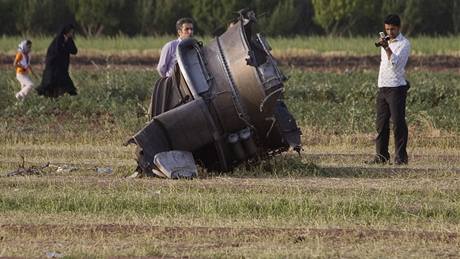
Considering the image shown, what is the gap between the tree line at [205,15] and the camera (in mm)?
66256

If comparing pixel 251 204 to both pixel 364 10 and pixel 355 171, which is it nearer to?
pixel 355 171

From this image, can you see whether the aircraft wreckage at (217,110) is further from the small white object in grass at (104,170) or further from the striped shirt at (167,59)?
the striped shirt at (167,59)

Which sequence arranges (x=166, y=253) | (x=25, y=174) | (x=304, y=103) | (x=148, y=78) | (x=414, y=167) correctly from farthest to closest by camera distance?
(x=148, y=78) → (x=304, y=103) → (x=414, y=167) → (x=25, y=174) → (x=166, y=253)

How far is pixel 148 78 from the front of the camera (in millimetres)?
30516

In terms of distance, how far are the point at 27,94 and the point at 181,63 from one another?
11506 millimetres

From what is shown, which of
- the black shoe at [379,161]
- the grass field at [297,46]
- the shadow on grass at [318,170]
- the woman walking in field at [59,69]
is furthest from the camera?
the grass field at [297,46]

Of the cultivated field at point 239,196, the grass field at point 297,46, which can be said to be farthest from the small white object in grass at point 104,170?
the grass field at point 297,46

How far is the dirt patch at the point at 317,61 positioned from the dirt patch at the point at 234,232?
99.1 ft

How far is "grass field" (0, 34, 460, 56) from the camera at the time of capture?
50.7m

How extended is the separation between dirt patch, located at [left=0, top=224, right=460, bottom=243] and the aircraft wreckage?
3.60 meters

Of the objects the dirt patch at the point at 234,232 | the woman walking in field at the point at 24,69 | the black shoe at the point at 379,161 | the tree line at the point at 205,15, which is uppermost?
the dirt patch at the point at 234,232

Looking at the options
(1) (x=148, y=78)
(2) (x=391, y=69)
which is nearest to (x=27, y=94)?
(1) (x=148, y=78)

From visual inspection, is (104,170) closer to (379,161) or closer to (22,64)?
(379,161)

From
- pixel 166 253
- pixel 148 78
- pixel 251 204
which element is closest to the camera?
pixel 166 253
